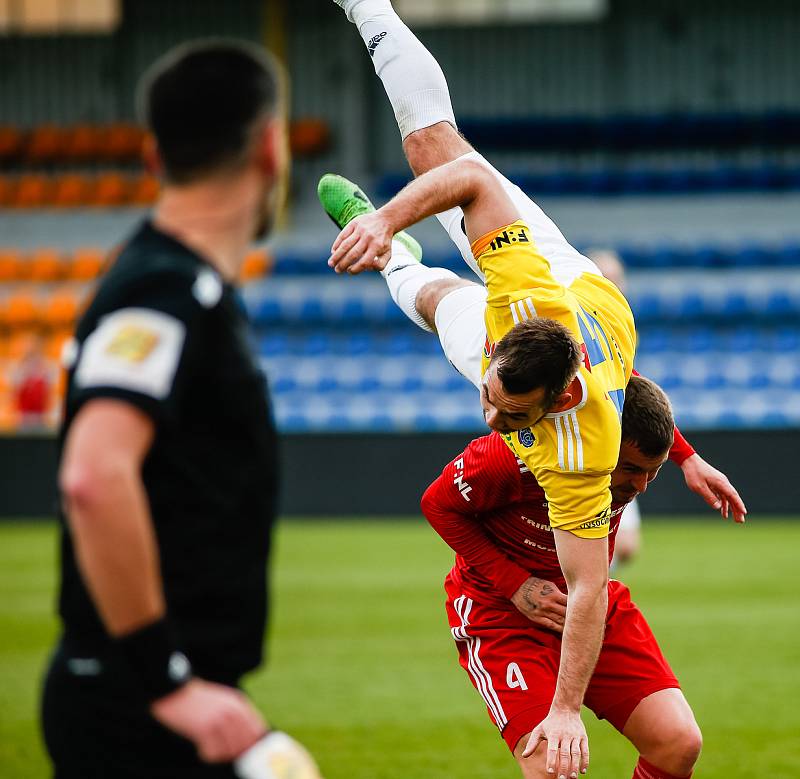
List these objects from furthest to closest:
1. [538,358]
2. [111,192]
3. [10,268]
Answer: [111,192], [10,268], [538,358]

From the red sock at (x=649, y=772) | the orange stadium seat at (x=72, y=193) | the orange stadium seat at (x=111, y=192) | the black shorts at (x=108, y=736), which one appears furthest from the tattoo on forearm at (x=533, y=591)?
the orange stadium seat at (x=72, y=193)

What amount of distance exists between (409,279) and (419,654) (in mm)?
4667

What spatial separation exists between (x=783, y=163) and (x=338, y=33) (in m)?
8.77

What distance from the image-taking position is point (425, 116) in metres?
4.05

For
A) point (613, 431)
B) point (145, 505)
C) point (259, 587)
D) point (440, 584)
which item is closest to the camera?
point (145, 505)

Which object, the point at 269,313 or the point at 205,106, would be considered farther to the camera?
the point at 269,313

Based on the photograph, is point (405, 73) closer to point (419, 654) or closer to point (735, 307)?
point (419, 654)

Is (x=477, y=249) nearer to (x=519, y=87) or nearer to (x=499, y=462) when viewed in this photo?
(x=499, y=462)

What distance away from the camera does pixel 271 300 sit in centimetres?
2055

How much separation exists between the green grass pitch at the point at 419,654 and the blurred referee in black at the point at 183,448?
3.54 m

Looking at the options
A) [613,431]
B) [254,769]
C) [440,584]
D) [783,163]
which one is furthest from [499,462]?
[783,163]

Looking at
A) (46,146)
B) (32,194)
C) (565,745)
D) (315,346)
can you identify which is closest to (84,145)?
(46,146)

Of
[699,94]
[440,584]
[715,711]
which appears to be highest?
[699,94]

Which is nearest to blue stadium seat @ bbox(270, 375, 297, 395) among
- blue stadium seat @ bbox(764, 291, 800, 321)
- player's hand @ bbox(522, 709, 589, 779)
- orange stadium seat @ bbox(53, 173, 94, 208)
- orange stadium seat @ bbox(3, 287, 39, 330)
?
orange stadium seat @ bbox(3, 287, 39, 330)
